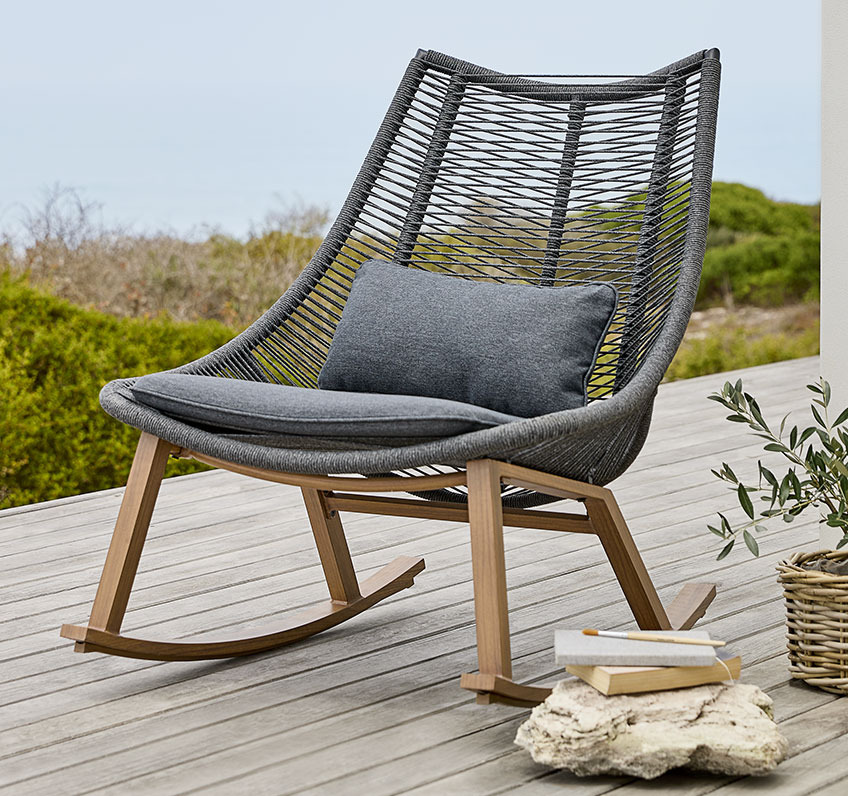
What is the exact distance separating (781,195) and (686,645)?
7.96m

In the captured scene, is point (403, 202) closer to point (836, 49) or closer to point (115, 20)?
point (836, 49)

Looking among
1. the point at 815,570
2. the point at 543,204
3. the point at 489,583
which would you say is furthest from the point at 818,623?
the point at 543,204

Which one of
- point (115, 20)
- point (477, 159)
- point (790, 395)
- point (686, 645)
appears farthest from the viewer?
point (115, 20)

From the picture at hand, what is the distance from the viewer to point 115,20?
265 inches

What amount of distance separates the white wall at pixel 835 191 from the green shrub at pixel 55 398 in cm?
257

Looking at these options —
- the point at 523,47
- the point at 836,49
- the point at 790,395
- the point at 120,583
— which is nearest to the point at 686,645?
the point at 120,583

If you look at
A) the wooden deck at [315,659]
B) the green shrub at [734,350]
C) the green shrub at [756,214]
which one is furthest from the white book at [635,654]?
the green shrub at [756,214]

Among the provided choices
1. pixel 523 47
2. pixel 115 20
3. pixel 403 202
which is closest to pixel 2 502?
pixel 403 202

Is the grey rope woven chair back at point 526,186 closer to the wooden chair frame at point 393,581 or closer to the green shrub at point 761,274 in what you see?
the wooden chair frame at point 393,581

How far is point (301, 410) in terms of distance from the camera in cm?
169

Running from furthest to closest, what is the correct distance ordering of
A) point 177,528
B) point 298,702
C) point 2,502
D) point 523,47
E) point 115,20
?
1. point 523,47
2. point 115,20
3. point 2,502
4. point 177,528
5. point 298,702

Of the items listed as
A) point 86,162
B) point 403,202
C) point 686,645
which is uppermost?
point 86,162

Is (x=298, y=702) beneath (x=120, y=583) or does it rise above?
beneath

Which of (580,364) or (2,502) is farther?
(2,502)
